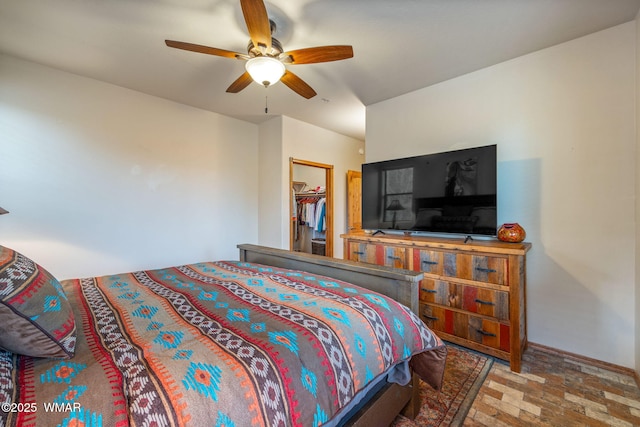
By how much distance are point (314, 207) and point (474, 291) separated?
3714mm

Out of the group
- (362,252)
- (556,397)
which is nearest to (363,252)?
(362,252)

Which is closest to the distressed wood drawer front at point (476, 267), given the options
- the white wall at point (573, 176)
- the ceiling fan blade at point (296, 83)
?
the white wall at point (573, 176)

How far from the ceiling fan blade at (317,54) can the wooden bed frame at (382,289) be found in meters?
1.38

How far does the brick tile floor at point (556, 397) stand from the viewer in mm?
Result: 1440

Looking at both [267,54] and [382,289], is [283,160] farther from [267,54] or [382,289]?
[382,289]

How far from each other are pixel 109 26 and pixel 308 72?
157 cm

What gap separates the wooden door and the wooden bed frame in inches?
118

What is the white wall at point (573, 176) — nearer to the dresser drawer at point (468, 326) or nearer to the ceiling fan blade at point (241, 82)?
the dresser drawer at point (468, 326)

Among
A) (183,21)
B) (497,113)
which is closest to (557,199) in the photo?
(497,113)

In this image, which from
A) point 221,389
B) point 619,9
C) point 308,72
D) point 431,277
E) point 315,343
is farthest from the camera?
point 308,72

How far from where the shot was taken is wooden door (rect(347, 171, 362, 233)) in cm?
482

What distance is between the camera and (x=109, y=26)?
6.42ft

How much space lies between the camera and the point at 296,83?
220cm

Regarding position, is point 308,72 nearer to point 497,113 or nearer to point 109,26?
point 109,26
